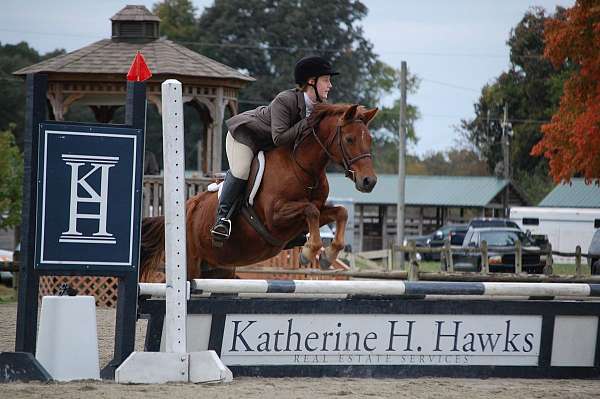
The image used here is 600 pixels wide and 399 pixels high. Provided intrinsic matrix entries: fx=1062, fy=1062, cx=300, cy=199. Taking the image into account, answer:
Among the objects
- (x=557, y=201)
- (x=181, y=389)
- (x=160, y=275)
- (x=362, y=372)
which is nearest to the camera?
(x=181, y=389)

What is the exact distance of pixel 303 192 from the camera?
827 centimetres

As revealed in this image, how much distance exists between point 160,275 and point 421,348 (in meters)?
5.10

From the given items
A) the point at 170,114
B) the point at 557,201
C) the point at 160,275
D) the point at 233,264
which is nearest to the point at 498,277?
the point at 160,275

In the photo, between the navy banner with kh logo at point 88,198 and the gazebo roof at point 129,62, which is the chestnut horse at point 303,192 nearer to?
the navy banner with kh logo at point 88,198

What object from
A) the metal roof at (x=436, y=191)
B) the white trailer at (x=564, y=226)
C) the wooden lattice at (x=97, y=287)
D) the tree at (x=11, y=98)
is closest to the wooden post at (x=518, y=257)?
the wooden lattice at (x=97, y=287)

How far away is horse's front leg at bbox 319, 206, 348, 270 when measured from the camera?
8008mm

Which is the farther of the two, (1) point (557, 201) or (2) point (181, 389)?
(1) point (557, 201)

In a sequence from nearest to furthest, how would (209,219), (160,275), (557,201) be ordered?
(209,219) < (160,275) < (557,201)

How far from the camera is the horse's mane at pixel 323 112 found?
822cm

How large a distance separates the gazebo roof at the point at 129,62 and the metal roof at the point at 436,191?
118ft

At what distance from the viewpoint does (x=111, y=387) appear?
20.3ft

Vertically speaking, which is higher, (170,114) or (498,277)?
(170,114)

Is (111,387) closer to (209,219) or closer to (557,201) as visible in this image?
(209,219)

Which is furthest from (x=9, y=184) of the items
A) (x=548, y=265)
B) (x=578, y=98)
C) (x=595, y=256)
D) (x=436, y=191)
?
(x=436, y=191)
